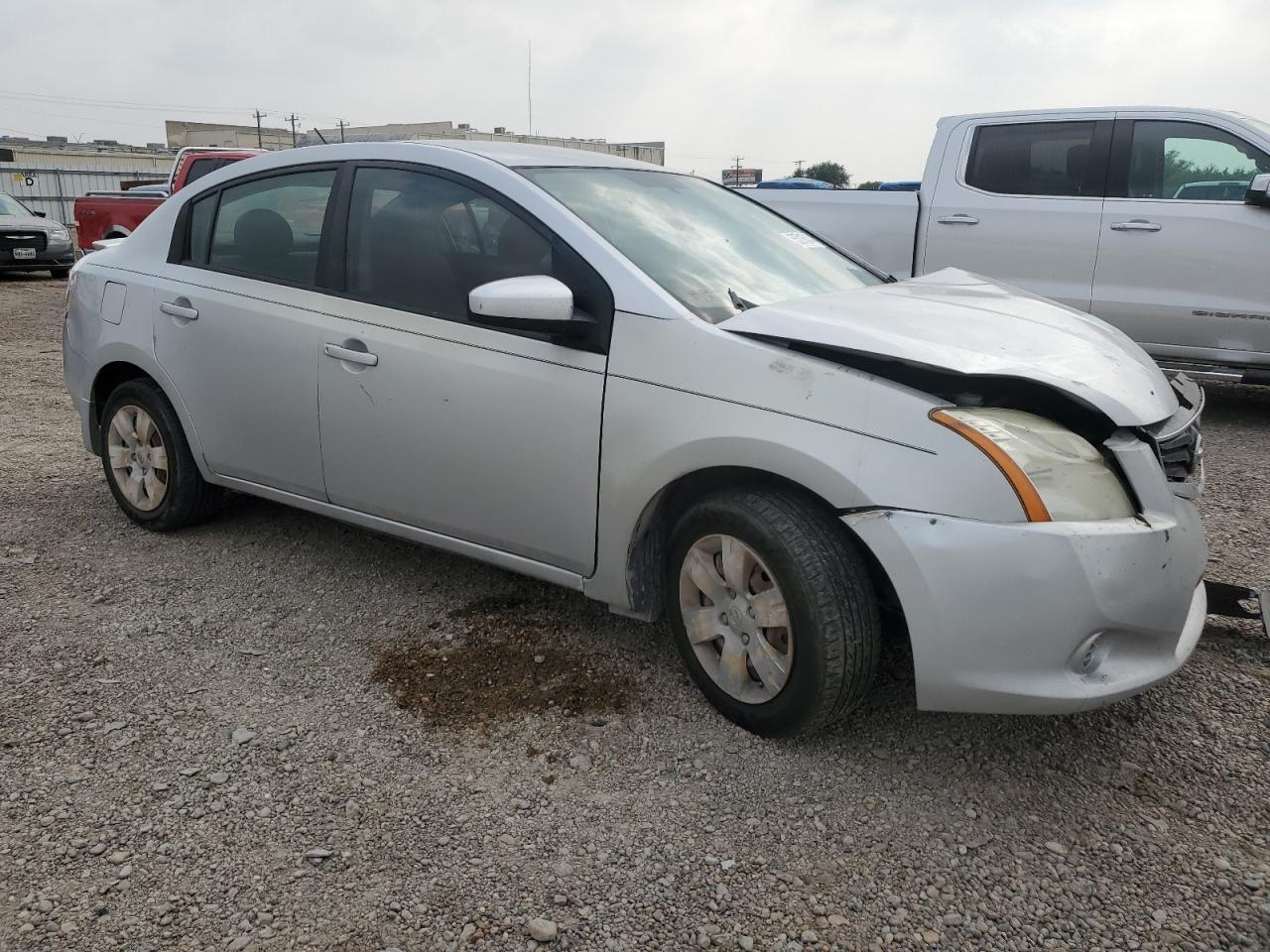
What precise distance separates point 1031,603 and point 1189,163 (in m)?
5.40

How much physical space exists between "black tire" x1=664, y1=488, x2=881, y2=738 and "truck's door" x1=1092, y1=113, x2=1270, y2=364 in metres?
4.95

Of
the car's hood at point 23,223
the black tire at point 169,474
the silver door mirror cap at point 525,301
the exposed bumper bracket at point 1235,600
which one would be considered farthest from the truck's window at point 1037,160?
the car's hood at point 23,223

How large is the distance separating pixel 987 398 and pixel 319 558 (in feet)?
9.09

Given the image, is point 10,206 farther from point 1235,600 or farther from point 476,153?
point 1235,600

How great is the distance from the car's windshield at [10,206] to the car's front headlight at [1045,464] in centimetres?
1854

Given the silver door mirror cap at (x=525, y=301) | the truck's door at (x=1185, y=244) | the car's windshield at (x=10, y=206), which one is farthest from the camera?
the car's windshield at (x=10, y=206)

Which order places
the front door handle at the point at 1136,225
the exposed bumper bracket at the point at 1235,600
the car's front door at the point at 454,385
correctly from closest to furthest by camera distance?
the car's front door at the point at 454,385 → the exposed bumper bracket at the point at 1235,600 → the front door handle at the point at 1136,225

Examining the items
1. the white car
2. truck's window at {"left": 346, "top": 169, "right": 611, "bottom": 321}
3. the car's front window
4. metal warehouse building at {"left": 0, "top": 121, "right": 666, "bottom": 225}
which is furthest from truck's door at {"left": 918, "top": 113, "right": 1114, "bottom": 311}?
metal warehouse building at {"left": 0, "top": 121, "right": 666, "bottom": 225}

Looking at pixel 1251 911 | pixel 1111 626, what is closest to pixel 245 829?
pixel 1111 626

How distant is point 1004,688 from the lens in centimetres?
255

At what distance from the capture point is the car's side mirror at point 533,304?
117 inches

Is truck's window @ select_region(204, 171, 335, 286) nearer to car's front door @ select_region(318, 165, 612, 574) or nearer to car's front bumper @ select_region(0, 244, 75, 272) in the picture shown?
car's front door @ select_region(318, 165, 612, 574)

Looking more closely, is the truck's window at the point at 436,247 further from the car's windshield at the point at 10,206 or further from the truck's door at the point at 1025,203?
the car's windshield at the point at 10,206

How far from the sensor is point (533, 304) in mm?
2984
